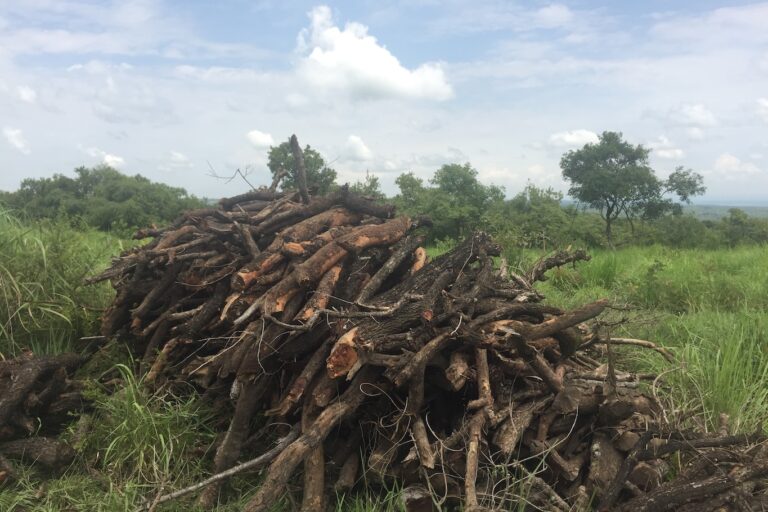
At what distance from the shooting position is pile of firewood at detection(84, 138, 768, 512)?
8.29 feet

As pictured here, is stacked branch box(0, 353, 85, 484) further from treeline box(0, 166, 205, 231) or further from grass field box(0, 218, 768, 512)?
treeline box(0, 166, 205, 231)

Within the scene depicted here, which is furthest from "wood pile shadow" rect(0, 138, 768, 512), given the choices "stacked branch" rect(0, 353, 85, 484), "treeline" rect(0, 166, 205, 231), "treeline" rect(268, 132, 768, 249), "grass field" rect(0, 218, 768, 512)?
"treeline" rect(0, 166, 205, 231)

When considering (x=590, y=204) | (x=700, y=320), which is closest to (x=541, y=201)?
(x=590, y=204)

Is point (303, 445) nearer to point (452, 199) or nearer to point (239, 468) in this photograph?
point (239, 468)

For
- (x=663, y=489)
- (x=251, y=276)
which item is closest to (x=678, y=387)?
(x=663, y=489)

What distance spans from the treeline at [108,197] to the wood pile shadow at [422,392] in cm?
1340

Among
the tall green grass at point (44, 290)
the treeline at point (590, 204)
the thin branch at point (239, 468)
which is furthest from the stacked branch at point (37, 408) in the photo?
the treeline at point (590, 204)

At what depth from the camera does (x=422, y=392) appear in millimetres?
2787

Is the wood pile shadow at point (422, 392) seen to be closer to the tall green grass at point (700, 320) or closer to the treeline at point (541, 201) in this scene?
the tall green grass at point (700, 320)

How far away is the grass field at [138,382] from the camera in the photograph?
313 cm

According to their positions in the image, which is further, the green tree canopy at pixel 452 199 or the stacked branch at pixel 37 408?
the green tree canopy at pixel 452 199

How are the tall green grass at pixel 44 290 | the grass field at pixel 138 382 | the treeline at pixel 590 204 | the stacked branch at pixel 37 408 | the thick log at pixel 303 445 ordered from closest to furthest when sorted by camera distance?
the thick log at pixel 303 445 → the grass field at pixel 138 382 → the stacked branch at pixel 37 408 → the tall green grass at pixel 44 290 → the treeline at pixel 590 204

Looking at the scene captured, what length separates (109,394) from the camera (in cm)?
409

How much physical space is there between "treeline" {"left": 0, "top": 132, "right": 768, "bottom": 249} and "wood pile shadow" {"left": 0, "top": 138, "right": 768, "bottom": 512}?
32.8 ft
